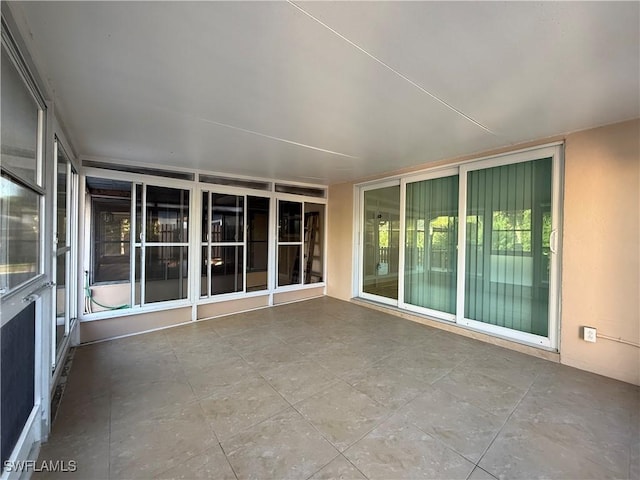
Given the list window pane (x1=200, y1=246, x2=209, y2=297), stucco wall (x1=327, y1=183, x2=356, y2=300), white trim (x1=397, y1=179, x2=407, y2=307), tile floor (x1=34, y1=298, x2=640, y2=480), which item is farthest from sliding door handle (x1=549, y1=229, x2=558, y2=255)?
window pane (x1=200, y1=246, x2=209, y2=297)

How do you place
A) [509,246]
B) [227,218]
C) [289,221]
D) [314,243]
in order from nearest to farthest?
[509,246], [227,218], [289,221], [314,243]

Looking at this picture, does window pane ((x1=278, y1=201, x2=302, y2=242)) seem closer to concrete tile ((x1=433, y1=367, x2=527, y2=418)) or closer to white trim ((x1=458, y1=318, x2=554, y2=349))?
white trim ((x1=458, y1=318, x2=554, y2=349))

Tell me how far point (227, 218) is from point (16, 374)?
3407 mm

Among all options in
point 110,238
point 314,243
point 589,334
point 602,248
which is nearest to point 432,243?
point 602,248

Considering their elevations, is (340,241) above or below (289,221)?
below

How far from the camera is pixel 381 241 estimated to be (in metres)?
5.11

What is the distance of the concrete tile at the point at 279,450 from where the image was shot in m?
1.59

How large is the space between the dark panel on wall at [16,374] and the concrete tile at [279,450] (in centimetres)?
110

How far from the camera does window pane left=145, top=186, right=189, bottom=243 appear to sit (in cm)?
403

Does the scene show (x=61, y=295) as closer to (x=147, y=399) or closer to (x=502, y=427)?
(x=147, y=399)

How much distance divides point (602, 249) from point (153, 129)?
454 cm

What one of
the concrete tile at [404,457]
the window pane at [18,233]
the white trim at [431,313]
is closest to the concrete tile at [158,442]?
the concrete tile at [404,457]

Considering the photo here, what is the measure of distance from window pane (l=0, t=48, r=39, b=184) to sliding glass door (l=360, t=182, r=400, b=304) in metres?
4.35

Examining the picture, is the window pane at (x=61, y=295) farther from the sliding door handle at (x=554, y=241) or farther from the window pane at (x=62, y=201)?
the sliding door handle at (x=554, y=241)
